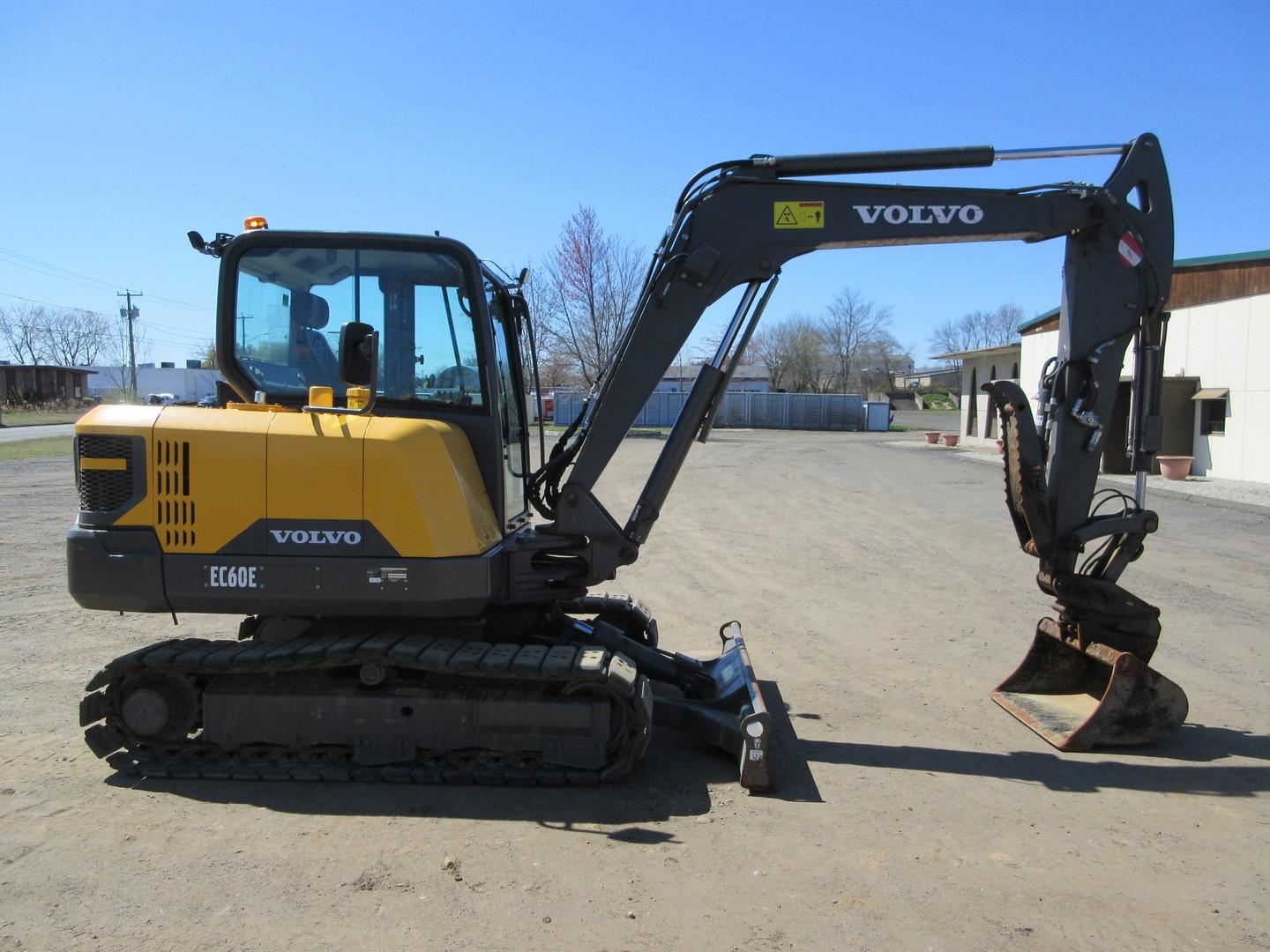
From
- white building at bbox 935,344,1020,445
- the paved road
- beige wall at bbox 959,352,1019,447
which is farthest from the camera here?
beige wall at bbox 959,352,1019,447

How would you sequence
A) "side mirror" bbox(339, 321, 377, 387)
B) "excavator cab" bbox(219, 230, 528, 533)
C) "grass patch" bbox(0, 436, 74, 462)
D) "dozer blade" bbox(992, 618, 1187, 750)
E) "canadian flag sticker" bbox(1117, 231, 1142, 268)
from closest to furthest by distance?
"side mirror" bbox(339, 321, 377, 387)
"excavator cab" bbox(219, 230, 528, 533)
"dozer blade" bbox(992, 618, 1187, 750)
"canadian flag sticker" bbox(1117, 231, 1142, 268)
"grass patch" bbox(0, 436, 74, 462)

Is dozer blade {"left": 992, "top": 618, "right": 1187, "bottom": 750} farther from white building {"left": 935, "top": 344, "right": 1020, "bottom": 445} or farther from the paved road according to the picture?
the paved road

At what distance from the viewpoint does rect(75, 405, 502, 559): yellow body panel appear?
189 inches

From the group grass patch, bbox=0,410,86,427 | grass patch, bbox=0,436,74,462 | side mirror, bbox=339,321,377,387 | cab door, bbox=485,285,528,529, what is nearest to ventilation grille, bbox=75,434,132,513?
side mirror, bbox=339,321,377,387

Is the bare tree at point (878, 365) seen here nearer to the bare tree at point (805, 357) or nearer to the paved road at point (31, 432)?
the bare tree at point (805, 357)

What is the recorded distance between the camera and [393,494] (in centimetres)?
481

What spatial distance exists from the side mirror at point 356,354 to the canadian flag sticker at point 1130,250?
182 inches

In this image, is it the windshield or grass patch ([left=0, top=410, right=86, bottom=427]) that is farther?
grass patch ([left=0, top=410, right=86, bottom=427])

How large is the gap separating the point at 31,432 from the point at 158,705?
40.7 metres

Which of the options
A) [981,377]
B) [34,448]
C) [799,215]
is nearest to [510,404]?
[799,215]

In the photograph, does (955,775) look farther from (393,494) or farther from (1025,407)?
(393,494)

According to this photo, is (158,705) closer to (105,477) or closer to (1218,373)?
(105,477)

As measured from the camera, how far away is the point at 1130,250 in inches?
227

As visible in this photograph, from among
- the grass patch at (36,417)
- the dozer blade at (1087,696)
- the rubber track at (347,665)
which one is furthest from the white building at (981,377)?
the grass patch at (36,417)
